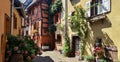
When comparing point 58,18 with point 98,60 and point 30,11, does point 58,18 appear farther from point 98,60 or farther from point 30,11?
point 98,60

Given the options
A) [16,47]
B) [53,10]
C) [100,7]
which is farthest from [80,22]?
[53,10]

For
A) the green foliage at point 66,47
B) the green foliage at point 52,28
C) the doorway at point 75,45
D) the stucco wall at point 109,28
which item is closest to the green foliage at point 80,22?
the stucco wall at point 109,28

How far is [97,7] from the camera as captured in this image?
14.1 m

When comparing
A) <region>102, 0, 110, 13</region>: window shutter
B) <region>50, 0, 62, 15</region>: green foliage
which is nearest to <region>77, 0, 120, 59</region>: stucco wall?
<region>102, 0, 110, 13</region>: window shutter

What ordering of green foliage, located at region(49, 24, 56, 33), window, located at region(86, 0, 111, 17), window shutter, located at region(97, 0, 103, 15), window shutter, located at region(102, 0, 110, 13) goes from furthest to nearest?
green foliage, located at region(49, 24, 56, 33) < window shutter, located at region(97, 0, 103, 15) < window, located at region(86, 0, 111, 17) < window shutter, located at region(102, 0, 110, 13)

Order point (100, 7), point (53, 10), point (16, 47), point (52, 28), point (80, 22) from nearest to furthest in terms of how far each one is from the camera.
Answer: point (16, 47), point (100, 7), point (80, 22), point (53, 10), point (52, 28)

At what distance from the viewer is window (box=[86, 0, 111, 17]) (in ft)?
41.2

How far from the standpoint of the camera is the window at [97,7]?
12562 millimetres

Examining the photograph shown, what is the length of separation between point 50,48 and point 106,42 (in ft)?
49.3

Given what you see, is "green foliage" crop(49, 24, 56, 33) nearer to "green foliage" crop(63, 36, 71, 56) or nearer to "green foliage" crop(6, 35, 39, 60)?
"green foliage" crop(63, 36, 71, 56)

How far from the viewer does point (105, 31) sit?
42.4 ft

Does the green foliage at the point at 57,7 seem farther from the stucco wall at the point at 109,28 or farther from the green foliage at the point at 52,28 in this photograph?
the stucco wall at the point at 109,28

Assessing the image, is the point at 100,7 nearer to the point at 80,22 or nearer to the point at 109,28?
the point at 109,28

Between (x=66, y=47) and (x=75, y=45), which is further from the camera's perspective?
(x=66, y=47)
